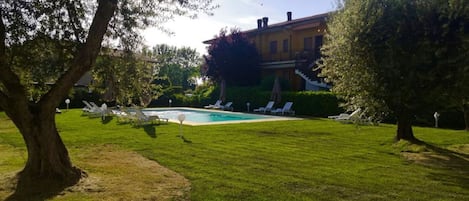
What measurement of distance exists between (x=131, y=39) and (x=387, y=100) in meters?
7.35

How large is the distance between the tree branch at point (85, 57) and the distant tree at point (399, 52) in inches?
266

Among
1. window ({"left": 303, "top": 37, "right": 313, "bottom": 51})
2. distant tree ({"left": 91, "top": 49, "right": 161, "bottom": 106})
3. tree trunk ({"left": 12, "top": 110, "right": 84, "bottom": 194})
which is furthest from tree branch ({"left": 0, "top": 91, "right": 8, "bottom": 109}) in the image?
window ({"left": 303, "top": 37, "right": 313, "bottom": 51})

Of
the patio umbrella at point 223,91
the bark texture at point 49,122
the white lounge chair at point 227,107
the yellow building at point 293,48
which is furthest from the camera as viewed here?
the patio umbrella at point 223,91

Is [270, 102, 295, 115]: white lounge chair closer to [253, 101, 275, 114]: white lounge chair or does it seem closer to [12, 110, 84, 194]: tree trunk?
[253, 101, 275, 114]: white lounge chair

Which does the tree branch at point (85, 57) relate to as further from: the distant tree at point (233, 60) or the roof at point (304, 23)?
the distant tree at point (233, 60)

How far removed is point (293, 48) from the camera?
1419 inches

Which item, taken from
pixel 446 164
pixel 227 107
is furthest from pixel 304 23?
pixel 446 164

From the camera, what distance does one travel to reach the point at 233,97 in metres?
32.7

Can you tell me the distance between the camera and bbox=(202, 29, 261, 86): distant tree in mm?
34625

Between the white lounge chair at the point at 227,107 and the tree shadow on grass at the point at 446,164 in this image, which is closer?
the tree shadow on grass at the point at 446,164

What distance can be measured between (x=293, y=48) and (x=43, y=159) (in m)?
30.8

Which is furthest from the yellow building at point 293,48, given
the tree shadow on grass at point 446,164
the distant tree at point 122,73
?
the distant tree at point 122,73

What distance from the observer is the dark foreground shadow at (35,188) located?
20.1ft

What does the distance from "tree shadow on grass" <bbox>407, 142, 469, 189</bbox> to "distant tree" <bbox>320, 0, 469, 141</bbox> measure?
4.28ft
